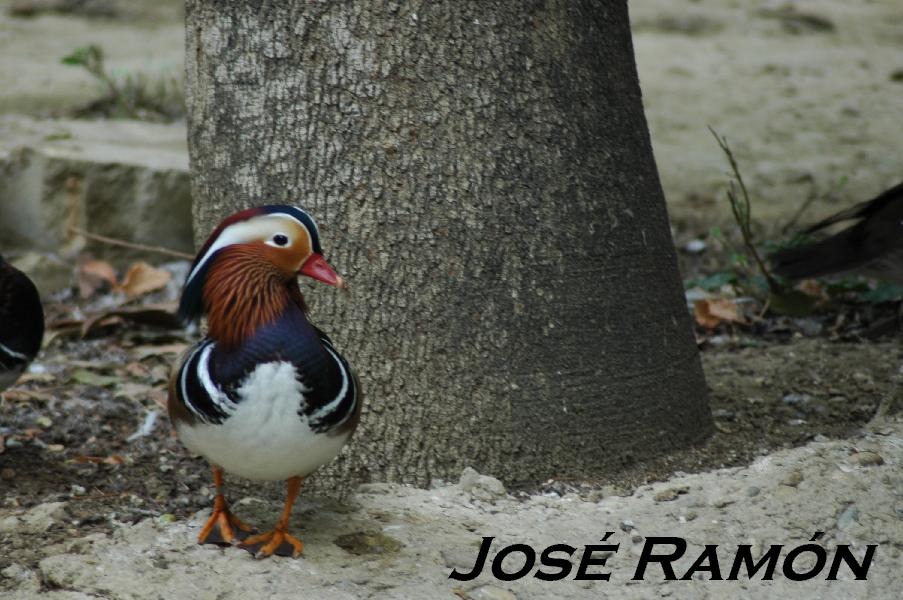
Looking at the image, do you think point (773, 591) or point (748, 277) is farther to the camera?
point (748, 277)

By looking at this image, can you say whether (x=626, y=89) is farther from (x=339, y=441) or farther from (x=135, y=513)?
(x=135, y=513)

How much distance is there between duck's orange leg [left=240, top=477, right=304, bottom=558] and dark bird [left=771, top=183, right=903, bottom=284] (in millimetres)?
2248

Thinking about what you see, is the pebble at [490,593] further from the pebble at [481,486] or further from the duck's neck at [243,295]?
the duck's neck at [243,295]

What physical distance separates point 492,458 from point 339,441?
0.66 metres

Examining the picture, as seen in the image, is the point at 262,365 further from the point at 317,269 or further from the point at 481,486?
the point at 481,486

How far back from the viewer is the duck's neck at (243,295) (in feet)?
8.25

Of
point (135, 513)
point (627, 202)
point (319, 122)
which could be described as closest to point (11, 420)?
point (135, 513)

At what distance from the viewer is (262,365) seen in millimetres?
2459

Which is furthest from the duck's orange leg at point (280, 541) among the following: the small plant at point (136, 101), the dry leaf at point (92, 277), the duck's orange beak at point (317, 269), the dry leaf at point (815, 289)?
the small plant at point (136, 101)

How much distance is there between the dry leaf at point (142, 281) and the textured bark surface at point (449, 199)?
2.06m

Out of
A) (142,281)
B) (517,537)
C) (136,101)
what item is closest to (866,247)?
(517,537)

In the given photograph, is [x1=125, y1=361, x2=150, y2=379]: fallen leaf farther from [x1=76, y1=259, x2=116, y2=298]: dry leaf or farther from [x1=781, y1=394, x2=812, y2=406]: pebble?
[x1=781, y1=394, x2=812, y2=406]: pebble

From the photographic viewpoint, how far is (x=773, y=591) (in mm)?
2695

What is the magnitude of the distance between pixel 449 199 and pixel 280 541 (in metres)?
1.03
